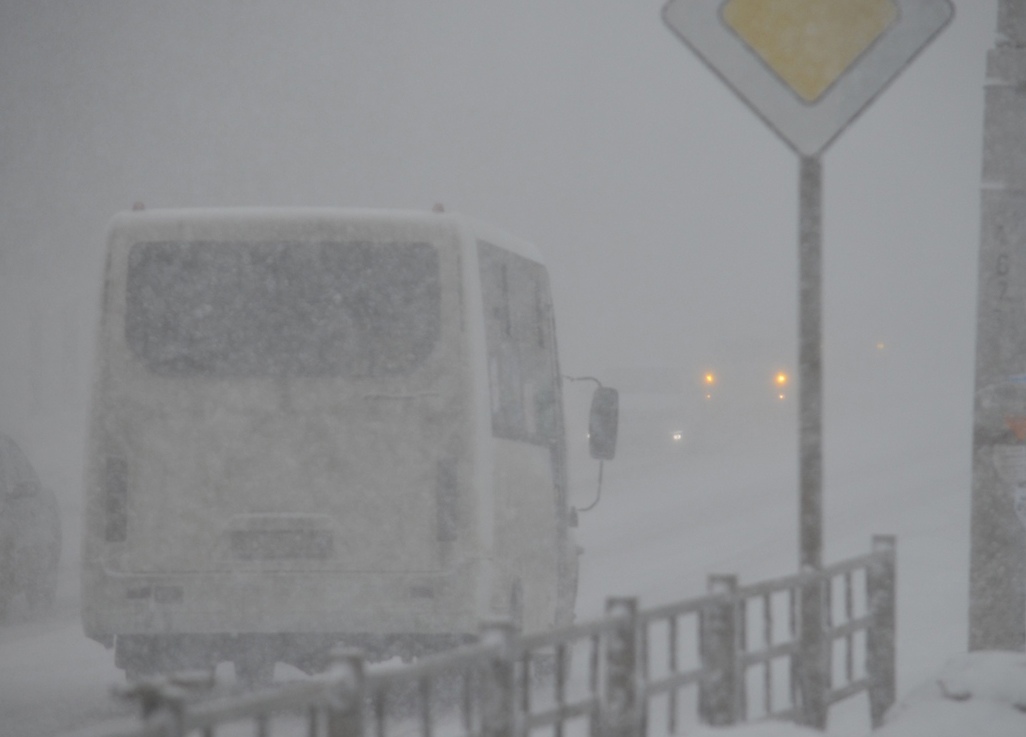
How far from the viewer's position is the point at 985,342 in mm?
7613

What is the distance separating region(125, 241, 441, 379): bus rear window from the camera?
27.7ft

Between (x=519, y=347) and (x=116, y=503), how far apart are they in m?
2.45

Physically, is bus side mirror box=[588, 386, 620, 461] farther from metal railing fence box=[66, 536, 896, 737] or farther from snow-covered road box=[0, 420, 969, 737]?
metal railing fence box=[66, 536, 896, 737]

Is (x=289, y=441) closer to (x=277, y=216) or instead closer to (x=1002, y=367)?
(x=277, y=216)

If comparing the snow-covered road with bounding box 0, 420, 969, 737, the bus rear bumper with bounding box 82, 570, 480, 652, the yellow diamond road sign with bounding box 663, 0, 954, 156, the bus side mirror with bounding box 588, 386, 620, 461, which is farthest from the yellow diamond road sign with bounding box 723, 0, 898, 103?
the bus side mirror with bounding box 588, 386, 620, 461

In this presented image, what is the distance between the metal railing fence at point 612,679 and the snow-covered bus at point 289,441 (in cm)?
56

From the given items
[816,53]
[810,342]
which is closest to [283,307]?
[810,342]

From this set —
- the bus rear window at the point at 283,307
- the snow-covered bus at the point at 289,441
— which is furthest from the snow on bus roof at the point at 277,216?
the bus rear window at the point at 283,307

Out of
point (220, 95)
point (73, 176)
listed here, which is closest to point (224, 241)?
point (73, 176)

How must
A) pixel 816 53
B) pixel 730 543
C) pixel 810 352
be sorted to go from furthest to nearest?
pixel 730 543 < pixel 810 352 < pixel 816 53

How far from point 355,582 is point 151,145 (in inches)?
1909

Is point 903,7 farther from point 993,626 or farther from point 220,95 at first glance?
point 220,95

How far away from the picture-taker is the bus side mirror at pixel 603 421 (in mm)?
10258

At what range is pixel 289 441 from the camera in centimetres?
835
